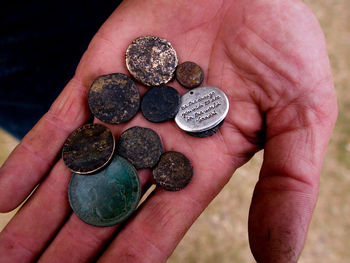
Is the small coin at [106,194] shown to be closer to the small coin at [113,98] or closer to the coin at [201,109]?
the small coin at [113,98]

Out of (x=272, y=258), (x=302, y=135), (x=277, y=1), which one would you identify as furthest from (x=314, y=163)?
(x=277, y=1)

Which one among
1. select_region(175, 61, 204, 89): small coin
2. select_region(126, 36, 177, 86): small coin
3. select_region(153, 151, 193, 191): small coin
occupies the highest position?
select_region(126, 36, 177, 86): small coin

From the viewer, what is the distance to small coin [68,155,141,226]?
72.4 inches

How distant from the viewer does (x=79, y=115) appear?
6.92ft

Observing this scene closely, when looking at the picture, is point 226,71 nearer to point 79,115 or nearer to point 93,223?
point 79,115

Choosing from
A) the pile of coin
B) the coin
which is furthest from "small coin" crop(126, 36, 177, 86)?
the coin

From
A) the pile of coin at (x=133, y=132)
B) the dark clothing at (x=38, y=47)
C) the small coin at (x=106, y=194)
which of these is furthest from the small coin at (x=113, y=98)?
the dark clothing at (x=38, y=47)

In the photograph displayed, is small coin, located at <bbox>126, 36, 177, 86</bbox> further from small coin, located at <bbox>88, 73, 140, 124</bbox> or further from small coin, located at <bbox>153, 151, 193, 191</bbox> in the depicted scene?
small coin, located at <bbox>153, 151, 193, 191</bbox>

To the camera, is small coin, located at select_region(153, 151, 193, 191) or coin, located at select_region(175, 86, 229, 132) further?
coin, located at select_region(175, 86, 229, 132)

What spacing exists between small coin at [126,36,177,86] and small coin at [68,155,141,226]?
713 millimetres

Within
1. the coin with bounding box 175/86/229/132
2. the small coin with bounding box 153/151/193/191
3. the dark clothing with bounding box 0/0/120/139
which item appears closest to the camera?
the small coin with bounding box 153/151/193/191

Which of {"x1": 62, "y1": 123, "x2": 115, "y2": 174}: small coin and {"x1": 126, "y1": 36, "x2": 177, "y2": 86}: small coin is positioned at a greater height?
{"x1": 126, "y1": 36, "x2": 177, "y2": 86}: small coin

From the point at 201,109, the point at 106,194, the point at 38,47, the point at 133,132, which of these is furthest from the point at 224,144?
the point at 38,47

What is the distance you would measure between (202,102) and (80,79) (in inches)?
36.9
